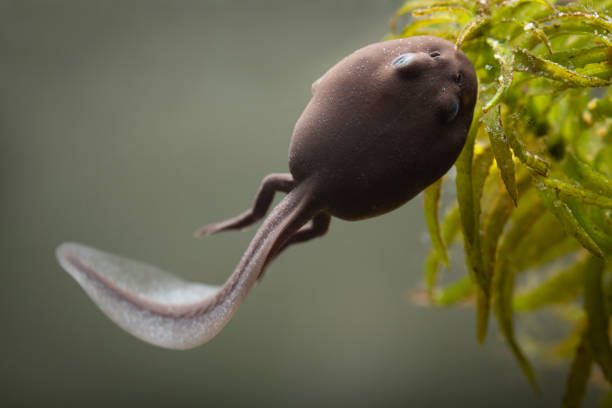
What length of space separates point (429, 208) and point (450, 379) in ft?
5.69

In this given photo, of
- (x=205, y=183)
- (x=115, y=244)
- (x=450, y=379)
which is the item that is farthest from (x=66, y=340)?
(x=450, y=379)

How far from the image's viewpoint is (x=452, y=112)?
50cm

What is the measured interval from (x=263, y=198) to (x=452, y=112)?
10.8 inches

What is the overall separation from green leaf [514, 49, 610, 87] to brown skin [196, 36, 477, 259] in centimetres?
10

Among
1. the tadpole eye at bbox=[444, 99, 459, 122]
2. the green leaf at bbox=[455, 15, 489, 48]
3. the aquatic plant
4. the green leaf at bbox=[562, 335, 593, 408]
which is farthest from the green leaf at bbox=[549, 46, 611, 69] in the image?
the green leaf at bbox=[562, 335, 593, 408]

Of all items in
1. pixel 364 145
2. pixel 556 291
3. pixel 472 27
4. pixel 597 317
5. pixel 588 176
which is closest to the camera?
pixel 364 145

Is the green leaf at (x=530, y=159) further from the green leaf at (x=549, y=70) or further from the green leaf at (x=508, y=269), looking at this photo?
the green leaf at (x=508, y=269)

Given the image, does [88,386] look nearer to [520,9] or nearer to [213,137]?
[213,137]

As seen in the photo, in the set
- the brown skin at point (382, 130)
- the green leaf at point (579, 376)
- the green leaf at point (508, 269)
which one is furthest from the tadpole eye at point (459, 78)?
the green leaf at point (579, 376)

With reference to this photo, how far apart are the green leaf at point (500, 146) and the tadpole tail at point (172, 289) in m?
0.25

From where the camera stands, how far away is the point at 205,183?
1.90 m

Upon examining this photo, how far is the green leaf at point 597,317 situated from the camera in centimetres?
85

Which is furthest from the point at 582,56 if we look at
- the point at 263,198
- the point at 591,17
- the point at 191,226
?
the point at 191,226

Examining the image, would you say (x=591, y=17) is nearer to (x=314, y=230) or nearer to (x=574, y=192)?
(x=574, y=192)
